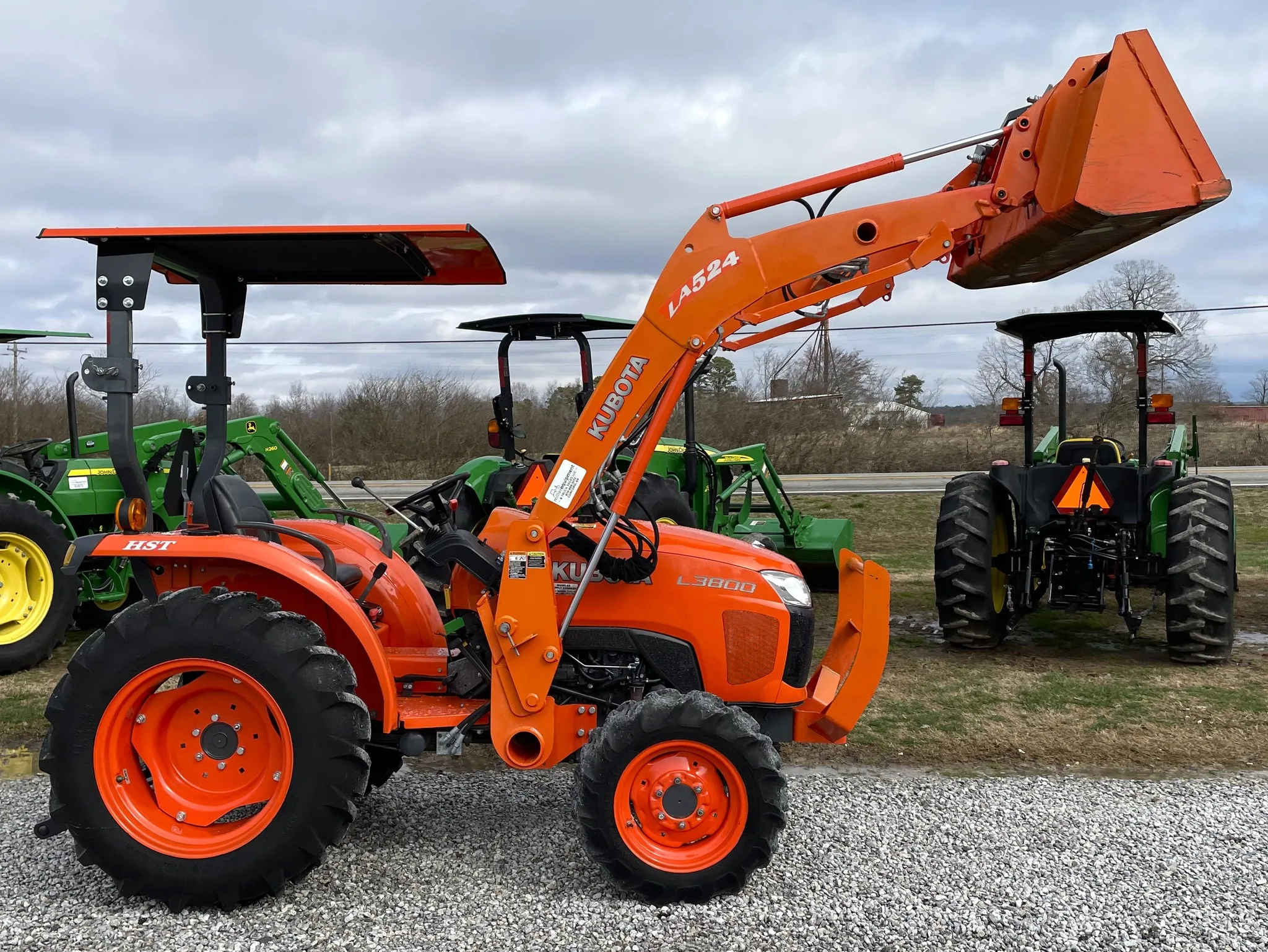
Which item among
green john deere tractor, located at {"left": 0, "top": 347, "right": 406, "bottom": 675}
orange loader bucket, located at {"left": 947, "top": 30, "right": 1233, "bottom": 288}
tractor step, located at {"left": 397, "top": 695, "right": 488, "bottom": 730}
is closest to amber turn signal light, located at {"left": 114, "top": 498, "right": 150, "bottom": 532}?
tractor step, located at {"left": 397, "top": 695, "right": 488, "bottom": 730}

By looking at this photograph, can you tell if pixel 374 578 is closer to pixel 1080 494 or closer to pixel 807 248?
pixel 807 248

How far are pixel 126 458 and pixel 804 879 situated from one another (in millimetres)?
2550

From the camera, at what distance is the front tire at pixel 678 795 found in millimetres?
3148

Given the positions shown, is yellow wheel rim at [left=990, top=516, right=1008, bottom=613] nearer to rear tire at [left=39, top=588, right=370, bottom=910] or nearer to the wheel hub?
rear tire at [left=39, top=588, right=370, bottom=910]

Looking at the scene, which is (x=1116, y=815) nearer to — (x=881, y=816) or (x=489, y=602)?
(x=881, y=816)

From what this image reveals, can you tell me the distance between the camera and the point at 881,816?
3.86 metres

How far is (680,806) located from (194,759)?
5.14ft

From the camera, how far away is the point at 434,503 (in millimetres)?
3939

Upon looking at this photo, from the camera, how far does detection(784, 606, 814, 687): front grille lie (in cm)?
356

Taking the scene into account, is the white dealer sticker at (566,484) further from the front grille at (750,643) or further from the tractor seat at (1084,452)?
the tractor seat at (1084,452)

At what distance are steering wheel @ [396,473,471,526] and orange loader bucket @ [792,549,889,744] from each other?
1.51 metres

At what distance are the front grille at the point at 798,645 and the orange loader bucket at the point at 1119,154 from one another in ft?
5.02

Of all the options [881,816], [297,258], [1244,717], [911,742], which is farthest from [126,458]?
[1244,717]

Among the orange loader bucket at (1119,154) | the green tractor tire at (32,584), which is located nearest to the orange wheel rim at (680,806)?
the orange loader bucket at (1119,154)
